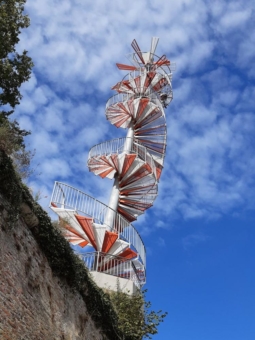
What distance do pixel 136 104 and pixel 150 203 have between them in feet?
18.7

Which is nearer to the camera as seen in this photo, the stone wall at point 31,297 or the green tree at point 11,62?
the stone wall at point 31,297

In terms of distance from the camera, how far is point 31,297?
25.6 feet

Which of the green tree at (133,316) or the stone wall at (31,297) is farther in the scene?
the green tree at (133,316)

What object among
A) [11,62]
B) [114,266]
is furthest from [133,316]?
[11,62]

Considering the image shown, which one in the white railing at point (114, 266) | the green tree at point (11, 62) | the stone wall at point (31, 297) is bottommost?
the stone wall at point (31, 297)

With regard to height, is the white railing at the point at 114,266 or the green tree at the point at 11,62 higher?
the green tree at the point at 11,62

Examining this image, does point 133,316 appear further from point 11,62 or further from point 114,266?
point 11,62

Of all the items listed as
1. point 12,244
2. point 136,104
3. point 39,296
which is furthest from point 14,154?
point 136,104

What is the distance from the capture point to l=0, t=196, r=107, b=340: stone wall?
276 inches

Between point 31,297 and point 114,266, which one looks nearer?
point 31,297

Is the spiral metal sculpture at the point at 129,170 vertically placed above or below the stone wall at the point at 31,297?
above

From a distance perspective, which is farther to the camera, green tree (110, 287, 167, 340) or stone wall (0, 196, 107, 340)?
green tree (110, 287, 167, 340)

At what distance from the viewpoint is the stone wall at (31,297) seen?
23.0ft

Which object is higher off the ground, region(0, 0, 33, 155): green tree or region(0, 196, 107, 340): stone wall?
region(0, 0, 33, 155): green tree
